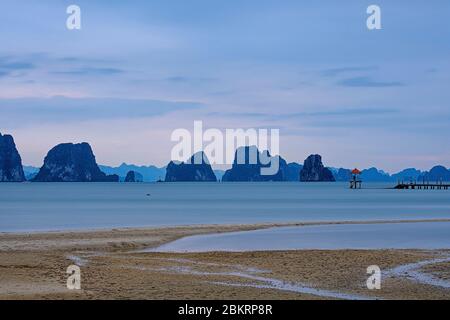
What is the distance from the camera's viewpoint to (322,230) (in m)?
60.7

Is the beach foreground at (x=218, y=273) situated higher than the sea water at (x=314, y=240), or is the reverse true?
the beach foreground at (x=218, y=273)

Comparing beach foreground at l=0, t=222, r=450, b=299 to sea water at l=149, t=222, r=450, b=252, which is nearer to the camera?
beach foreground at l=0, t=222, r=450, b=299

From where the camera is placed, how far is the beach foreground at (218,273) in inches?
904

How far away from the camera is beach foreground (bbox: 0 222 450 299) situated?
23.0 m

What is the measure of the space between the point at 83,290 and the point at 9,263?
8519 millimetres

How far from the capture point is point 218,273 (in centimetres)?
2839

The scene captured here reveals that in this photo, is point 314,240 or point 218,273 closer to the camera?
point 218,273

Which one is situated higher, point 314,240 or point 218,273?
point 218,273

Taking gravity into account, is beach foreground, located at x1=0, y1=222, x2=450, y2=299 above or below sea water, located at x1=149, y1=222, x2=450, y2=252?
above

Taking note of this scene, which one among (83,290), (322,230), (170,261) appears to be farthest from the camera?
(322,230)

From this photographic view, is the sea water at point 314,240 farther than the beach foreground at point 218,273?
Yes
